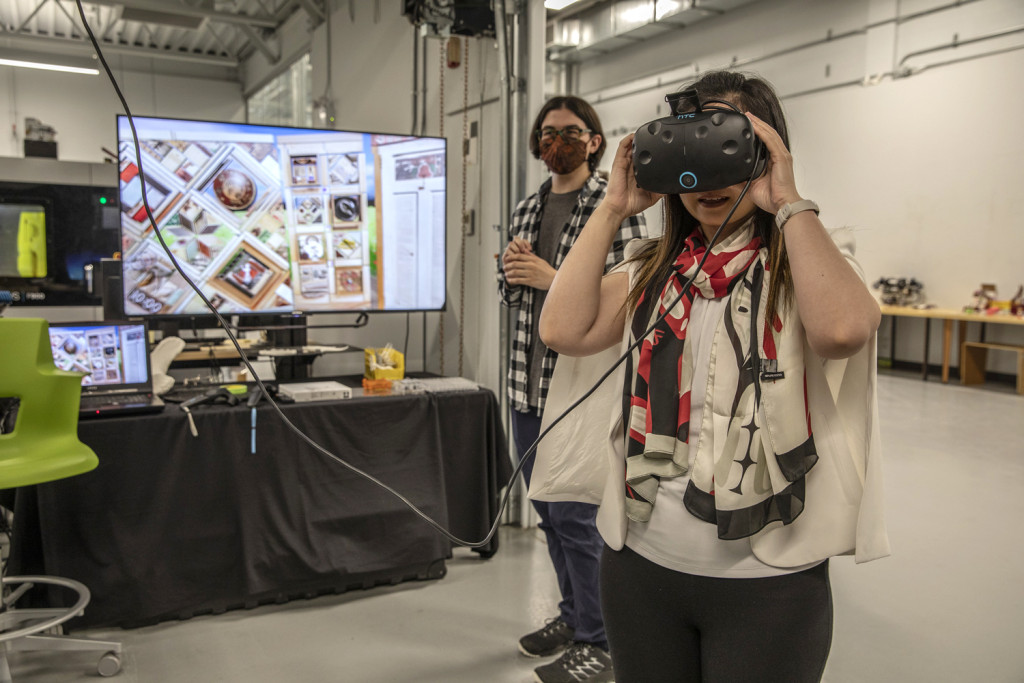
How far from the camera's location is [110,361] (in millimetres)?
2387

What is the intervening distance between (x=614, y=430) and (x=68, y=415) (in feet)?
5.68

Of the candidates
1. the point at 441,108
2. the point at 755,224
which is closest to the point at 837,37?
the point at 441,108

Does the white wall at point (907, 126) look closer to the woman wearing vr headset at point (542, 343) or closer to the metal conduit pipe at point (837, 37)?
the metal conduit pipe at point (837, 37)

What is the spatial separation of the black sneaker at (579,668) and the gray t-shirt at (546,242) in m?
0.70

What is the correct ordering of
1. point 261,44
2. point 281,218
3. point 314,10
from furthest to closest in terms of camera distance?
point 261,44 < point 314,10 < point 281,218

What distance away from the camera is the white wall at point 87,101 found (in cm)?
1145

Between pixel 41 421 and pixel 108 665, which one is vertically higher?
pixel 41 421

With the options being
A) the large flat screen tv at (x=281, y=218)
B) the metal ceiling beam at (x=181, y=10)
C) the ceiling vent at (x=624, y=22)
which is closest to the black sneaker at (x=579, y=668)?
the large flat screen tv at (x=281, y=218)

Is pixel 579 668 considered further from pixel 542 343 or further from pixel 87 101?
pixel 87 101

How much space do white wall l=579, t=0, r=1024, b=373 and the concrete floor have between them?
170 inches

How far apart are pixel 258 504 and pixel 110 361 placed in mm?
651

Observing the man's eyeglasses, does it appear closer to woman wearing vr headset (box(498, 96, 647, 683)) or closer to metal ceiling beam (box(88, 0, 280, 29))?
woman wearing vr headset (box(498, 96, 647, 683))

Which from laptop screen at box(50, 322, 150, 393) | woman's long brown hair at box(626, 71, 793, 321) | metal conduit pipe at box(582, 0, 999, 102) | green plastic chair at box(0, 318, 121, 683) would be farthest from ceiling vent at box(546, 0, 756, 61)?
woman's long brown hair at box(626, 71, 793, 321)

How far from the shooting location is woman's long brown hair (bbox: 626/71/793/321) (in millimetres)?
890
